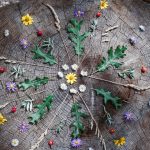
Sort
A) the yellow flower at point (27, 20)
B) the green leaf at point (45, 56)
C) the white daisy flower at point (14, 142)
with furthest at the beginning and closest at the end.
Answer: the yellow flower at point (27, 20) → the green leaf at point (45, 56) → the white daisy flower at point (14, 142)

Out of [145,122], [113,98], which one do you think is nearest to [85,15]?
[113,98]

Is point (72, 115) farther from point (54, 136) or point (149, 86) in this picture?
point (149, 86)

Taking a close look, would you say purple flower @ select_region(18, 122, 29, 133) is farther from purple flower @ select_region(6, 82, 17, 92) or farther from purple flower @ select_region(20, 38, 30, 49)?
purple flower @ select_region(20, 38, 30, 49)

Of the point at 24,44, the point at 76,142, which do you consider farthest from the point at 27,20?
the point at 76,142

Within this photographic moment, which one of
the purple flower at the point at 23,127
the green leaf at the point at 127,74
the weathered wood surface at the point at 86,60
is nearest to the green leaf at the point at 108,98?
the weathered wood surface at the point at 86,60

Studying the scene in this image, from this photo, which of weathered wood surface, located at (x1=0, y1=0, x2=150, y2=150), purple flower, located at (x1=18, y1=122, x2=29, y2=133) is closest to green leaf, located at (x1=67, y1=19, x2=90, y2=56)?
weathered wood surface, located at (x1=0, y1=0, x2=150, y2=150)

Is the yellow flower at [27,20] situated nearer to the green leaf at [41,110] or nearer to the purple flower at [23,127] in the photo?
the green leaf at [41,110]
